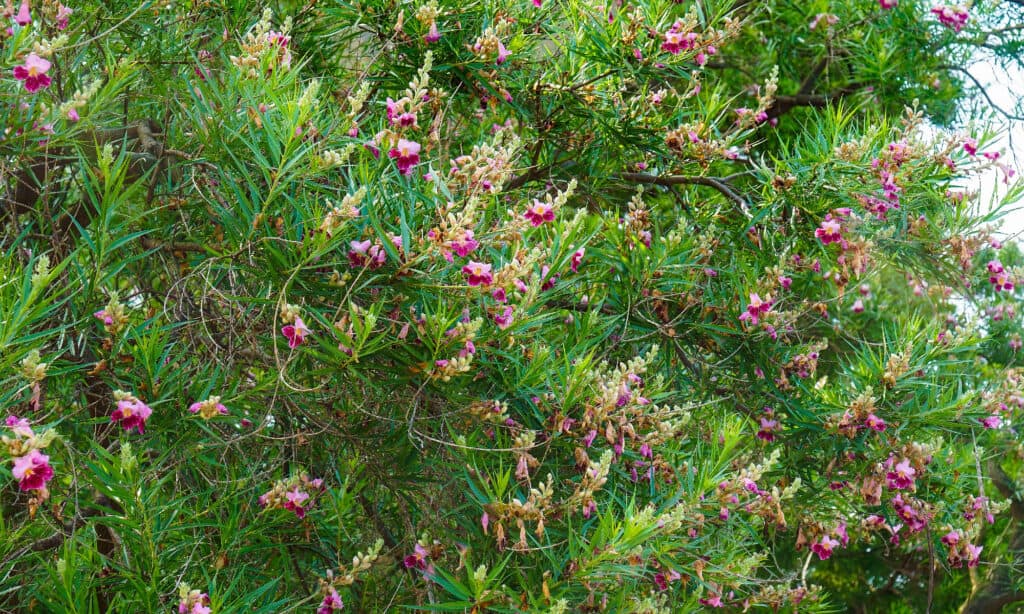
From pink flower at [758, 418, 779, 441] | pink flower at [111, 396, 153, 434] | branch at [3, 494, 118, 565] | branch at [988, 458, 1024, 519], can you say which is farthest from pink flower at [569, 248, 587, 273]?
branch at [988, 458, 1024, 519]

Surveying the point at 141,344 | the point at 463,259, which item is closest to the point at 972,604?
the point at 463,259

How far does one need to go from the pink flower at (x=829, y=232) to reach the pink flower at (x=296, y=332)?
1522 millimetres

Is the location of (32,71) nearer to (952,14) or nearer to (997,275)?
(997,275)

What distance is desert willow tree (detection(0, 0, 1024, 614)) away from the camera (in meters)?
1.91

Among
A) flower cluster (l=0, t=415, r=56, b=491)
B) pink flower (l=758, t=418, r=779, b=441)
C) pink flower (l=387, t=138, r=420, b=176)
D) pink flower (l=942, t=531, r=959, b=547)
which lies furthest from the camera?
pink flower (l=942, t=531, r=959, b=547)

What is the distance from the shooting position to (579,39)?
289 cm

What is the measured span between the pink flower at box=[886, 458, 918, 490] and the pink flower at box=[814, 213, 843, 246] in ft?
2.11

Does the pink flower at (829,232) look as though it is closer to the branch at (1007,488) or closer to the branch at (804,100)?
the branch at (804,100)

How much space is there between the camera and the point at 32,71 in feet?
5.64

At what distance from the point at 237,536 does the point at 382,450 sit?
374mm

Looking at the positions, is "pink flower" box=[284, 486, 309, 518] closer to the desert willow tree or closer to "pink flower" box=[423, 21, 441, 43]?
the desert willow tree

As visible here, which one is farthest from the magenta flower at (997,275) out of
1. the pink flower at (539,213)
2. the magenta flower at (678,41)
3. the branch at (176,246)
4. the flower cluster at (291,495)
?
the branch at (176,246)

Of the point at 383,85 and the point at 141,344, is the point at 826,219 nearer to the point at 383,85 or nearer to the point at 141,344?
the point at 383,85

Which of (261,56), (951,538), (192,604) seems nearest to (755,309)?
(951,538)
